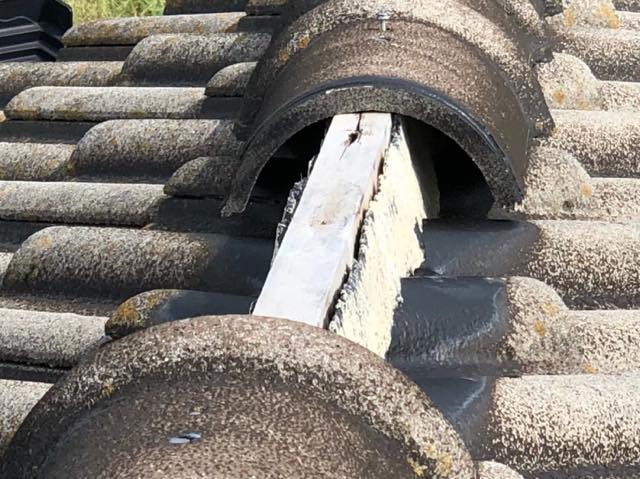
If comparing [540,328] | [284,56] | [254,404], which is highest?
Answer: [284,56]

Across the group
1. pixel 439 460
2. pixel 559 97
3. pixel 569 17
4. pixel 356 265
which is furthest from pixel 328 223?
pixel 569 17

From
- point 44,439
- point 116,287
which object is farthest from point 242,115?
point 44,439

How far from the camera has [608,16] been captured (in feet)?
8.59

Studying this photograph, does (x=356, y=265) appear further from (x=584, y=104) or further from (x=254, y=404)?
(x=584, y=104)

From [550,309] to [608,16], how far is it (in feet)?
4.73

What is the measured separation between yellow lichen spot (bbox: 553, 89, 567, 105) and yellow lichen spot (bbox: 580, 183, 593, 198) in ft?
1.23

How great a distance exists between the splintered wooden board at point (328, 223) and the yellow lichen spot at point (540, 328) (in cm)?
27

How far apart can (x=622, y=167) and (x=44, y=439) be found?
4.21 feet

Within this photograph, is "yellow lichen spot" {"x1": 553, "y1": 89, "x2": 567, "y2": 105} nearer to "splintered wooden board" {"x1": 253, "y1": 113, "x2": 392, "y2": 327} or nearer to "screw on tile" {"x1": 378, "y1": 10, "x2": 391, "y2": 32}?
"screw on tile" {"x1": 378, "y1": 10, "x2": 391, "y2": 32}

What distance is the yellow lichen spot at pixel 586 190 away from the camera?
177 centimetres

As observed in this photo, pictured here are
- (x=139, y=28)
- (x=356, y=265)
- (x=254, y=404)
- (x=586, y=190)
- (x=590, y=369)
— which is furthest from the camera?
(x=139, y=28)

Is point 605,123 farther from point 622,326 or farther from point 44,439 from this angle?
point 44,439

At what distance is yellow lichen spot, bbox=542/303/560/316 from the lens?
1395mm

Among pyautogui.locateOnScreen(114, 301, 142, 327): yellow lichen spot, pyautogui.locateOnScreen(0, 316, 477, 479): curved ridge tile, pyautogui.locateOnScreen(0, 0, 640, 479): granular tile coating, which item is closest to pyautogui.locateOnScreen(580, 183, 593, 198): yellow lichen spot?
pyautogui.locateOnScreen(0, 0, 640, 479): granular tile coating
